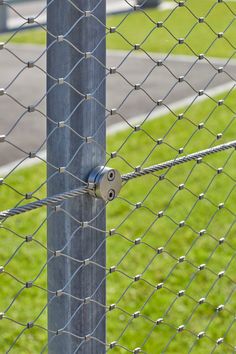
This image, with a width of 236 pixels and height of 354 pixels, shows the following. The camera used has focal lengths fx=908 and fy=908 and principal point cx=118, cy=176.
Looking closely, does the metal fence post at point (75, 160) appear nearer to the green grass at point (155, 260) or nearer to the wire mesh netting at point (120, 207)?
the wire mesh netting at point (120, 207)

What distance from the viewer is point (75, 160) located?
2.16 meters

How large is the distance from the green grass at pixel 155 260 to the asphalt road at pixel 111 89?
83 cm

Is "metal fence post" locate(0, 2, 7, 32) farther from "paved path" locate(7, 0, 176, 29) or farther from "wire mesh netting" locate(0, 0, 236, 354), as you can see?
"wire mesh netting" locate(0, 0, 236, 354)

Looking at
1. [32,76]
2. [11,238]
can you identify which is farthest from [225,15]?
[11,238]

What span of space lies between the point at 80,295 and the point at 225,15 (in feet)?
40.1

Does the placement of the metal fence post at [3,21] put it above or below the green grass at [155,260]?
above

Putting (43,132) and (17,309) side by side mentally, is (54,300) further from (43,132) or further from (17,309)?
(43,132)

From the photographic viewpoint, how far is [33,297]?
4480 millimetres

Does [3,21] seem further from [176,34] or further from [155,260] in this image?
[155,260]

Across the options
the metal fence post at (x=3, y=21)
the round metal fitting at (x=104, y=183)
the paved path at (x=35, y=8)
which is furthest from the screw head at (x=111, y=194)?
the paved path at (x=35, y=8)

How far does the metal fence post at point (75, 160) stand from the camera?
6.85 ft

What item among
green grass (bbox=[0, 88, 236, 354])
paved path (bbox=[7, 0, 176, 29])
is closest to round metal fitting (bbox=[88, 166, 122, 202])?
green grass (bbox=[0, 88, 236, 354])

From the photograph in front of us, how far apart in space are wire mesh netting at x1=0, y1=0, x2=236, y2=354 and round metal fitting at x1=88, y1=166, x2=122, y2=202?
26mm

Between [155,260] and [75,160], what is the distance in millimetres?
2798
